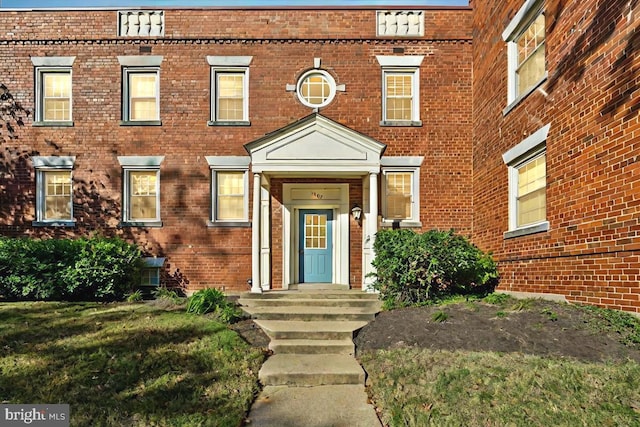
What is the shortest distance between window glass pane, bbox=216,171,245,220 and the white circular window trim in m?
2.48

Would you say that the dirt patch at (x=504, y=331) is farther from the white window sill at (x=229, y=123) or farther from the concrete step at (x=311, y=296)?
the white window sill at (x=229, y=123)

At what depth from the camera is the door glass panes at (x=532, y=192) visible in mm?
8141

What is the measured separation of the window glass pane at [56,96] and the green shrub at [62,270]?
11.6 ft

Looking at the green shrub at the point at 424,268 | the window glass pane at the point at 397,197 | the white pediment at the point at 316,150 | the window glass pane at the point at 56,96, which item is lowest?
the green shrub at the point at 424,268

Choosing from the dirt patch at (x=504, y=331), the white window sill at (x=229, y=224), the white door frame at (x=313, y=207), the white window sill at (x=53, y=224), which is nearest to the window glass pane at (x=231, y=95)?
the white door frame at (x=313, y=207)

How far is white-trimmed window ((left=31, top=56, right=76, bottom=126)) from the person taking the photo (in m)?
11.2

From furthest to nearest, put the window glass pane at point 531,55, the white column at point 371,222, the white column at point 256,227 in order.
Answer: the white column at point 256,227, the white column at point 371,222, the window glass pane at point 531,55

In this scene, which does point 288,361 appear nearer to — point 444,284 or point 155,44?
point 444,284

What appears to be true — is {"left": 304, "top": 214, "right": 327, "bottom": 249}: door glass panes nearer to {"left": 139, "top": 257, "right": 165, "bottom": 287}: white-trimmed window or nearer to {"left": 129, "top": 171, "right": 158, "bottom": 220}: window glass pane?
{"left": 139, "top": 257, "right": 165, "bottom": 287}: white-trimmed window

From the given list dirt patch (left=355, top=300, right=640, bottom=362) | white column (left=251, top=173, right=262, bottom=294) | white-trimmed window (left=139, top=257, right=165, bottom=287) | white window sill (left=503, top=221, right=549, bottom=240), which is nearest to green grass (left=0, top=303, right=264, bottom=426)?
dirt patch (left=355, top=300, right=640, bottom=362)

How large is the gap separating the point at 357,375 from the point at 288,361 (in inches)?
42.5

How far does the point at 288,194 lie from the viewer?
1127 centimetres

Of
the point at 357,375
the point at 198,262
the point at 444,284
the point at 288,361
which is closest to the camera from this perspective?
the point at 357,375

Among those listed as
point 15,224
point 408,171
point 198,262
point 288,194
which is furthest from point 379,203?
point 15,224
